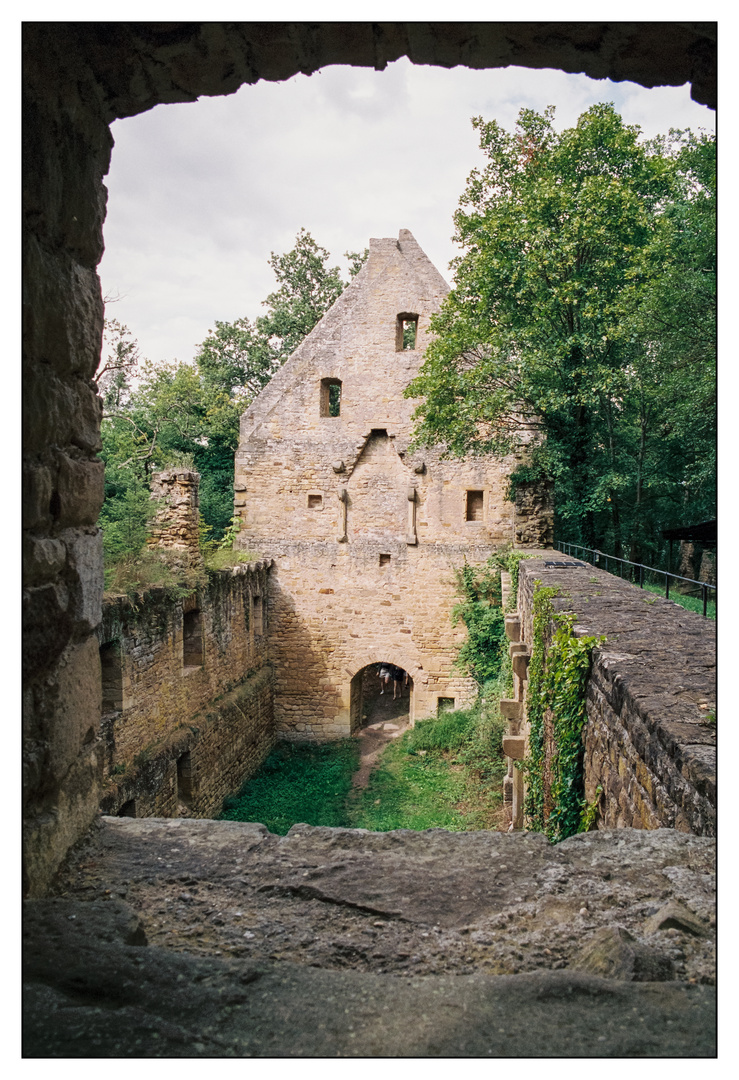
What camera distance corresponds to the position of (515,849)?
2.23 meters

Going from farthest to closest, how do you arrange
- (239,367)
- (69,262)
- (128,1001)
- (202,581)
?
(239,367)
(202,581)
(69,262)
(128,1001)

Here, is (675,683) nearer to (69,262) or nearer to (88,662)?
(88,662)

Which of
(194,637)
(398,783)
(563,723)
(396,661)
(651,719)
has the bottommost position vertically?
(398,783)

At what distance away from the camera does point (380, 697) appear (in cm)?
1788

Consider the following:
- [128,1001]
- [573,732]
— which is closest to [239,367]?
[573,732]

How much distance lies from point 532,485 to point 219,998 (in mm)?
12428

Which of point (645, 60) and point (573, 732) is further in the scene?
point (573, 732)

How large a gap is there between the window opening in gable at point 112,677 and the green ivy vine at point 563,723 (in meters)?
5.05

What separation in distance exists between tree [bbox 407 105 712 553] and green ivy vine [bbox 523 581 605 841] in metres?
7.09

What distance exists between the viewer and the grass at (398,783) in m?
10.3

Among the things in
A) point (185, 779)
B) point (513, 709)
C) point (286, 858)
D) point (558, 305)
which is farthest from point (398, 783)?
point (286, 858)

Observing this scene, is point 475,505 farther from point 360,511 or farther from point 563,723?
point 563,723

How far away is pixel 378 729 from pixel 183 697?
6.56 meters

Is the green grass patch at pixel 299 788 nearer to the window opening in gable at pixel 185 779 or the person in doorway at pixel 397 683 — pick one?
the window opening in gable at pixel 185 779
